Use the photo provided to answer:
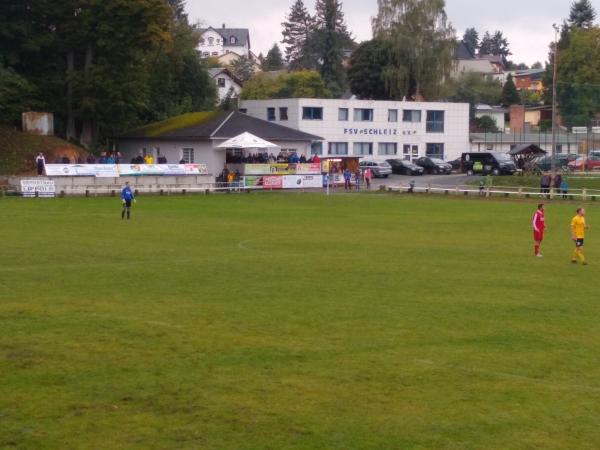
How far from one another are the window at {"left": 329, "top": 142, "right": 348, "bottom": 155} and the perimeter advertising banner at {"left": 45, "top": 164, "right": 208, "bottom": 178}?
24500mm

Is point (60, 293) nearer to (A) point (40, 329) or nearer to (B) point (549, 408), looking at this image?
(A) point (40, 329)

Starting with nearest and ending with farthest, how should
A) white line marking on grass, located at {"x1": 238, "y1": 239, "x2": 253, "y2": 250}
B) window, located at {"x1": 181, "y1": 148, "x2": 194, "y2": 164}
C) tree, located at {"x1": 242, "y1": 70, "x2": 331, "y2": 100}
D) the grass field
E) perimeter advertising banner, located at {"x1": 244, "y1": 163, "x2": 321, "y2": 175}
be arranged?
the grass field → white line marking on grass, located at {"x1": 238, "y1": 239, "x2": 253, "y2": 250} → perimeter advertising banner, located at {"x1": 244, "y1": 163, "x2": 321, "y2": 175} → window, located at {"x1": 181, "y1": 148, "x2": 194, "y2": 164} → tree, located at {"x1": 242, "y1": 70, "x2": 331, "y2": 100}

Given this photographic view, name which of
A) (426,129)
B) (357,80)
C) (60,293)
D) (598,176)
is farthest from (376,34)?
(60,293)

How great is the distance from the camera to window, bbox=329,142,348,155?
84.5 metres

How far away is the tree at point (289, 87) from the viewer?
371 ft

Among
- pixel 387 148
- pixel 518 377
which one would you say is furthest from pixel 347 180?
pixel 518 377

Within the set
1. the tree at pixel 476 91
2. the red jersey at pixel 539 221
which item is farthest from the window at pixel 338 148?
the tree at pixel 476 91

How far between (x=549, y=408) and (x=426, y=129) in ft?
263

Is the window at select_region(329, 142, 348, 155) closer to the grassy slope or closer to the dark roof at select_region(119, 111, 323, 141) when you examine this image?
the dark roof at select_region(119, 111, 323, 141)

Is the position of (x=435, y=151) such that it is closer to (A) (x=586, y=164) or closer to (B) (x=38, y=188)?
(A) (x=586, y=164)

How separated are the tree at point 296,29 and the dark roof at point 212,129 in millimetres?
94660

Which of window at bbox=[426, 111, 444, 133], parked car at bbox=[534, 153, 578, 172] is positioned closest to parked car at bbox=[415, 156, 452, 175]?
parked car at bbox=[534, 153, 578, 172]

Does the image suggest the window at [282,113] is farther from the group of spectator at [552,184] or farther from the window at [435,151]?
the group of spectator at [552,184]

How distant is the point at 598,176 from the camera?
236ft
